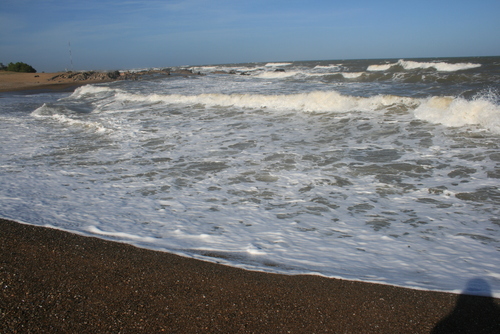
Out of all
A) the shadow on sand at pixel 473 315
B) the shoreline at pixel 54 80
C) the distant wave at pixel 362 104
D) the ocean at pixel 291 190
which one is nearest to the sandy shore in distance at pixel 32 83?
the shoreline at pixel 54 80

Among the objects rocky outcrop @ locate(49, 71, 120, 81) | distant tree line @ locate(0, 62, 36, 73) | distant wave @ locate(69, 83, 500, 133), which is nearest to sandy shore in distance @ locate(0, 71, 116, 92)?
rocky outcrop @ locate(49, 71, 120, 81)

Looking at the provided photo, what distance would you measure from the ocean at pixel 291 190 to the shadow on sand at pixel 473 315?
0.40ft

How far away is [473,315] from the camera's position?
7.79 feet

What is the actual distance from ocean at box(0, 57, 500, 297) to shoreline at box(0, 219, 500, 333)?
0.28 meters

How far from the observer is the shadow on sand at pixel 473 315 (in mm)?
2244

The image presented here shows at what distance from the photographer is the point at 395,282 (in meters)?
2.83

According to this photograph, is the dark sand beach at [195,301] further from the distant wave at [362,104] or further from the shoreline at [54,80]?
the shoreline at [54,80]

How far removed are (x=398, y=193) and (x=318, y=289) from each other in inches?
109

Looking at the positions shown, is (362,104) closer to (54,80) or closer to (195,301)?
(195,301)

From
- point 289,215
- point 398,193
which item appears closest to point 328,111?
point 398,193

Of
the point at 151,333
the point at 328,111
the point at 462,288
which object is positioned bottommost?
the point at 462,288

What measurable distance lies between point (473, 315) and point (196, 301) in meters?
1.83

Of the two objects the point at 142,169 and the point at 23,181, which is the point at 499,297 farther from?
the point at 23,181

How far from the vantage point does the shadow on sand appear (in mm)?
2244
